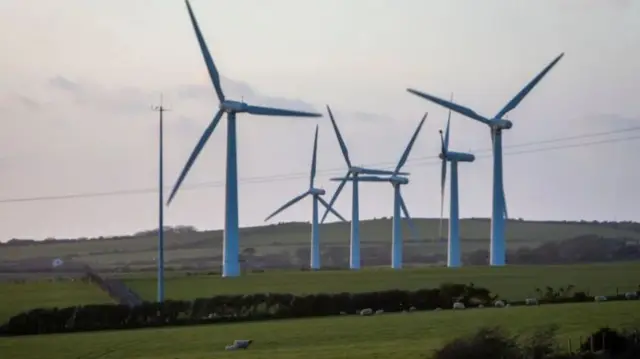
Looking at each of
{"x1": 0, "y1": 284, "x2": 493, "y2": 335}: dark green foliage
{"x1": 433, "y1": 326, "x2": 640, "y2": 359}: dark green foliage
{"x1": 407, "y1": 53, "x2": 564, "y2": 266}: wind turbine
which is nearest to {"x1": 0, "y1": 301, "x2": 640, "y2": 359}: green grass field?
{"x1": 433, "y1": 326, "x2": 640, "y2": 359}: dark green foliage

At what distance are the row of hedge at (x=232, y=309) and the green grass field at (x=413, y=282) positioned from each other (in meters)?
5.96

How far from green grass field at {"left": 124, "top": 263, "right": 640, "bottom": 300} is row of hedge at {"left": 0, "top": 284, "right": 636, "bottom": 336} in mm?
5960

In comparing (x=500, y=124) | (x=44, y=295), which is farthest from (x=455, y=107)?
(x=44, y=295)

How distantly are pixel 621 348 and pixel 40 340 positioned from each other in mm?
27216

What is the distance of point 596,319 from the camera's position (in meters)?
47.8

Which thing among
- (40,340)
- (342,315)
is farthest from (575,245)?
(40,340)

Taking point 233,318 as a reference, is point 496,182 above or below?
above

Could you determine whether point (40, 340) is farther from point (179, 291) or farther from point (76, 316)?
point (179, 291)

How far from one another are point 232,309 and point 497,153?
51936 millimetres

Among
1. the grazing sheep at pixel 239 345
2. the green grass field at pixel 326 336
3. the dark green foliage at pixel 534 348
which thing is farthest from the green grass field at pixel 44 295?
the dark green foliage at pixel 534 348

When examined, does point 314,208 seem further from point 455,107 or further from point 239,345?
point 239,345

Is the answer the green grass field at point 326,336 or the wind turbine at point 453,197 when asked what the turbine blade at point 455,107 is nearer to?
the wind turbine at point 453,197

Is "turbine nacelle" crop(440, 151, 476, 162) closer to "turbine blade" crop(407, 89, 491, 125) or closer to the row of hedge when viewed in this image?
"turbine blade" crop(407, 89, 491, 125)

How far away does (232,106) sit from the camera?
91.3 meters
